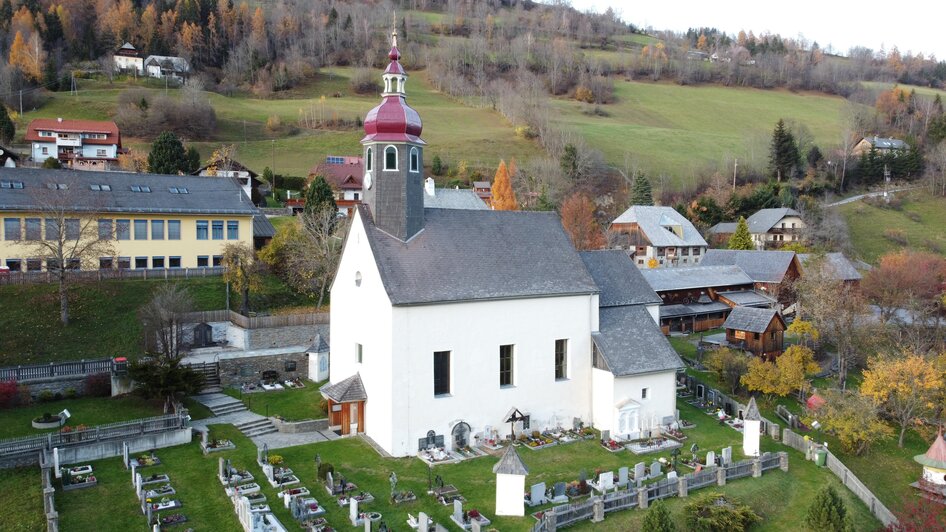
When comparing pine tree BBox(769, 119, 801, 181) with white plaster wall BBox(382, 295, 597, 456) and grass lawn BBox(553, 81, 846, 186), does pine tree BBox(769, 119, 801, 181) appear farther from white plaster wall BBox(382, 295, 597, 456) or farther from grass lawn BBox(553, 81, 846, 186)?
white plaster wall BBox(382, 295, 597, 456)

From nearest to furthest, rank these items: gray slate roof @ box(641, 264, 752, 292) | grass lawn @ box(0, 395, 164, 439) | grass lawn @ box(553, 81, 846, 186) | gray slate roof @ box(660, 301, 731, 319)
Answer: grass lawn @ box(0, 395, 164, 439), gray slate roof @ box(660, 301, 731, 319), gray slate roof @ box(641, 264, 752, 292), grass lawn @ box(553, 81, 846, 186)

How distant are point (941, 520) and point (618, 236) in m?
51.3

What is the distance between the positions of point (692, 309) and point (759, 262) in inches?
519

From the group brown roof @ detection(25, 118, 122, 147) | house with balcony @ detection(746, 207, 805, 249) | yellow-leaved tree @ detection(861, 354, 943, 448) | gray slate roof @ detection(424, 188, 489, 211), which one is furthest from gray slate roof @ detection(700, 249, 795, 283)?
brown roof @ detection(25, 118, 122, 147)

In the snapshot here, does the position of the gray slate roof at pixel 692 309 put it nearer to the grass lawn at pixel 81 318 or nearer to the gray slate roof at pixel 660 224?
the gray slate roof at pixel 660 224

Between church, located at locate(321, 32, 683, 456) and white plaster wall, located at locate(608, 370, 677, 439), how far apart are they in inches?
2.2

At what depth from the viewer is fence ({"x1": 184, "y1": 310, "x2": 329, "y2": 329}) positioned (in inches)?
1506

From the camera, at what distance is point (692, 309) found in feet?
182

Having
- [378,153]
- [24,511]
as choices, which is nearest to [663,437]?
[378,153]

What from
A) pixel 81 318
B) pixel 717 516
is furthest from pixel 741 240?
pixel 81 318

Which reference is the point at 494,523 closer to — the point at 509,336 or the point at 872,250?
the point at 509,336

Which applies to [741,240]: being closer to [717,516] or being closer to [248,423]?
[717,516]

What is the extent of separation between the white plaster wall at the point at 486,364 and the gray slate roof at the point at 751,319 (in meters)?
17.0

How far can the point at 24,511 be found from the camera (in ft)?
68.8
